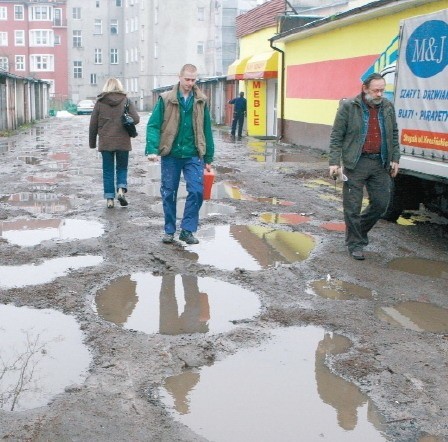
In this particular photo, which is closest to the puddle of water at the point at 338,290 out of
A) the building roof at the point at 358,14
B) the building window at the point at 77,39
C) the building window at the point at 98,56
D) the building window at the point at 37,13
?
the building roof at the point at 358,14

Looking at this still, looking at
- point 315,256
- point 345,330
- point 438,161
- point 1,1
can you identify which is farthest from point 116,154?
point 1,1

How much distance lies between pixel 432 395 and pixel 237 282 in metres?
2.68

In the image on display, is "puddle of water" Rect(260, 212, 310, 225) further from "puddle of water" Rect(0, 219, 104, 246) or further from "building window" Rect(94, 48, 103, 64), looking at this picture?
"building window" Rect(94, 48, 103, 64)

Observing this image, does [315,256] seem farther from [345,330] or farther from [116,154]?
[116,154]

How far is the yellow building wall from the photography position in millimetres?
16562

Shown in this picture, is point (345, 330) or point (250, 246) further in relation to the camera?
point (250, 246)

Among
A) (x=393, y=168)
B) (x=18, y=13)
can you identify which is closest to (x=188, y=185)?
(x=393, y=168)

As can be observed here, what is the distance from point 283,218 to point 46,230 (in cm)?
319

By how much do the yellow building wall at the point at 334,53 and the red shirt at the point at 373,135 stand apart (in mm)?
7563

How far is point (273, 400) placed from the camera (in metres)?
4.14

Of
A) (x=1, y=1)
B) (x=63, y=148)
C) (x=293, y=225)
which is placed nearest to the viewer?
(x=293, y=225)

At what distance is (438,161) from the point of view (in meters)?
8.08

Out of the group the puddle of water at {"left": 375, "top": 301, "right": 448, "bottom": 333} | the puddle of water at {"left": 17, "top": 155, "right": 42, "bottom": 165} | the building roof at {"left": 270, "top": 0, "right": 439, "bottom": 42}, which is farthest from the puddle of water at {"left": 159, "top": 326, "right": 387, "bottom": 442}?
the puddle of water at {"left": 17, "top": 155, "right": 42, "bottom": 165}

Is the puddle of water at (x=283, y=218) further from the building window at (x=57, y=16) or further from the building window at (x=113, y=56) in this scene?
the building window at (x=57, y=16)
